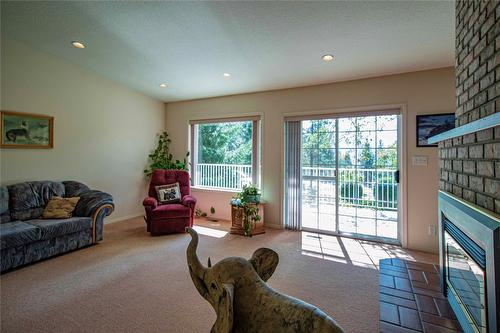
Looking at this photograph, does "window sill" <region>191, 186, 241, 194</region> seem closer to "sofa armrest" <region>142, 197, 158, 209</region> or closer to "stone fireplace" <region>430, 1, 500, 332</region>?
"sofa armrest" <region>142, 197, 158, 209</region>

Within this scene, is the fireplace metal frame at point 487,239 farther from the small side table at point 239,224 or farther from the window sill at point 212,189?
the window sill at point 212,189

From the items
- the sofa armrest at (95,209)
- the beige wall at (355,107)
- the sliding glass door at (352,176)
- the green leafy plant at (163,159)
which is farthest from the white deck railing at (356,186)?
the sofa armrest at (95,209)

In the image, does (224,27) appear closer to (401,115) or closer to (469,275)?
(401,115)

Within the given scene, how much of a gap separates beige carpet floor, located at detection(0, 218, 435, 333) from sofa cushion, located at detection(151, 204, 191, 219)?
365mm

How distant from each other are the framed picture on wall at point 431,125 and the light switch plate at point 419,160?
0.54 ft

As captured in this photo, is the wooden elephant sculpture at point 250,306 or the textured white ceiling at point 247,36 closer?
the wooden elephant sculpture at point 250,306

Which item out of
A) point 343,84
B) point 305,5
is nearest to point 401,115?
point 343,84

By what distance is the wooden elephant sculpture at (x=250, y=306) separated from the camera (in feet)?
2.07

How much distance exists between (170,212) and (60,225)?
1.38 metres

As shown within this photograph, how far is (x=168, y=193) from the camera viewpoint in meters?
4.26

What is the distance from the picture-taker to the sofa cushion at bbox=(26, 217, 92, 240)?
114 inches

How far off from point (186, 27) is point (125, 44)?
3.61 feet

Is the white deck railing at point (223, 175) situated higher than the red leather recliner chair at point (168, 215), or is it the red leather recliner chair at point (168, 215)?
the white deck railing at point (223, 175)

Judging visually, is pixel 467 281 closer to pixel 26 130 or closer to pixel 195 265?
pixel 195 265
